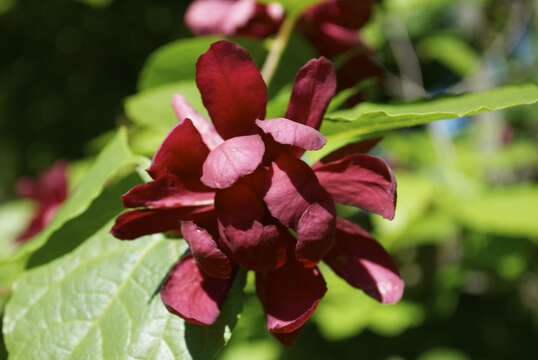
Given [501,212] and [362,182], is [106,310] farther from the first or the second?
[501,212]

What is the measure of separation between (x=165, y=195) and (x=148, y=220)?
0.04 meters

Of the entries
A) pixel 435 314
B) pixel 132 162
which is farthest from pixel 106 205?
pixel 435 314

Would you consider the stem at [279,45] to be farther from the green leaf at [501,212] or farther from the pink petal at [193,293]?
the green leaf at [501,212]

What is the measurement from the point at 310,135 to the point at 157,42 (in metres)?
3.93

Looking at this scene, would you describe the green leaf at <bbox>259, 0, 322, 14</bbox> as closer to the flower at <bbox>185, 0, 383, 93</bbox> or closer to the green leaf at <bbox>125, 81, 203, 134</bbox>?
the flower at <bbox>185, 0, 383, 93</bbox>

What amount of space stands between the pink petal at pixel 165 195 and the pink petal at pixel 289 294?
0.45 ft

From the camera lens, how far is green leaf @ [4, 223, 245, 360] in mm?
708

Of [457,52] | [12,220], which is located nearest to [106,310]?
[12,220]

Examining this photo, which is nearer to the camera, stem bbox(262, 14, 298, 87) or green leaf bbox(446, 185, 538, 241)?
stem bbox(262, 14, 298, 87)

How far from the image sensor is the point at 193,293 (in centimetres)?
69

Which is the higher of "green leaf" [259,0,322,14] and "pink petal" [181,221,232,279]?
"green leaf" [259,0,322,14]

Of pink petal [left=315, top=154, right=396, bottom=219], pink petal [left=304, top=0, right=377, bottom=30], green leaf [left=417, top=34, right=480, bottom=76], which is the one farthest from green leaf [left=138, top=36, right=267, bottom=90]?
green leaf [left=417, top=34, right=480, bottom=76]

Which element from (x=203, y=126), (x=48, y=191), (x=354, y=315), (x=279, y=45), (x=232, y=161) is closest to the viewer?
(x=232, y=161)

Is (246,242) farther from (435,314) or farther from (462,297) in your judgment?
(462,297)
